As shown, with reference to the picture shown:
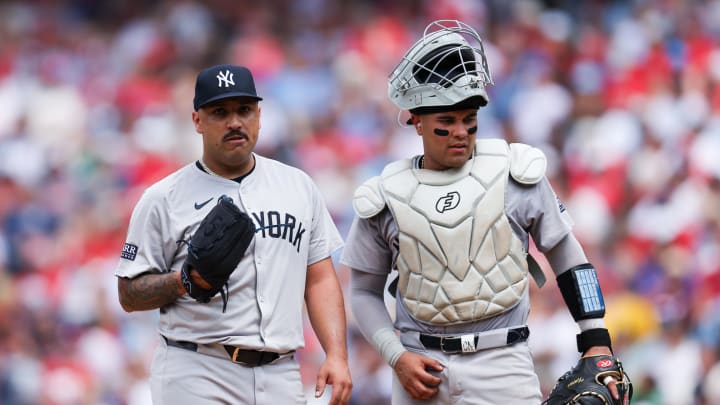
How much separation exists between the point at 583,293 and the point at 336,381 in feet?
3.18

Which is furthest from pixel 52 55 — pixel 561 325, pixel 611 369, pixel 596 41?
pixel 611 369

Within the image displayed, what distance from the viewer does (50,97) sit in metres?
12.5

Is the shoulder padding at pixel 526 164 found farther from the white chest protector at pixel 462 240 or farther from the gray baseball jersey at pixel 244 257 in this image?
the gray baseball jersey at pixel 244 257

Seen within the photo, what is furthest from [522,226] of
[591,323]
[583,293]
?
[591,323]

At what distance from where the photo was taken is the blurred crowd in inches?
349

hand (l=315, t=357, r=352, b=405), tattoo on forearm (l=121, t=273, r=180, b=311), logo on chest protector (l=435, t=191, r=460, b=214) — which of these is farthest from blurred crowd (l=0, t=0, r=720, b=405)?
tattoo on forearm (l=121, t=273, r=180, b=311)

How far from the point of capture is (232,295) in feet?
15.1

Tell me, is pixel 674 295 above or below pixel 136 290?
above

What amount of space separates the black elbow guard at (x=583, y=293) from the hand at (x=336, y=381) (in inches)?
34.8

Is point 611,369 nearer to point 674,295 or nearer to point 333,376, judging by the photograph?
point 333,376

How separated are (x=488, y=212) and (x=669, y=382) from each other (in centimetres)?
417

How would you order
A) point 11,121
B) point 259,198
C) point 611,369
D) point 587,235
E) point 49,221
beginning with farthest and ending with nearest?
point 11,121 → point 49,221 → point 587,235 → point 259,198 → point 611,369

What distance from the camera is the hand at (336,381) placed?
4.51 m

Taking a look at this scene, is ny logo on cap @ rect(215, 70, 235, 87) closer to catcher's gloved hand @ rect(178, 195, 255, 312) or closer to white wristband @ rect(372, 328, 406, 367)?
catcher's gloved hand @ rect(178, 195, 255, 312)
